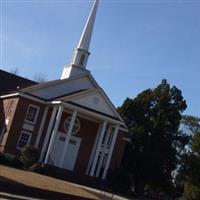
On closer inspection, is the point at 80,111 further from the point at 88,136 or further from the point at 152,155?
the point at 152,155

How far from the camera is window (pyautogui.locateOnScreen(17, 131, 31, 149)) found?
46.7 meters

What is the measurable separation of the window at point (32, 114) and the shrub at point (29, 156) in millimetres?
4906

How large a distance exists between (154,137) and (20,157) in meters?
18.4

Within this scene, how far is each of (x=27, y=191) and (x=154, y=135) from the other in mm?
34878

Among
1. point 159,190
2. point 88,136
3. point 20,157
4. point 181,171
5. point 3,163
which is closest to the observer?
point 3,163

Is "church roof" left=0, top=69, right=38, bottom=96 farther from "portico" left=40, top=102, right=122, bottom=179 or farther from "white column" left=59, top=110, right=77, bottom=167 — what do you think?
"white column" left=59, top=110, right=77, bottom=167

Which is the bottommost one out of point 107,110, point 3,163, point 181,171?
point 3,163

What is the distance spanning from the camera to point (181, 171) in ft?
175

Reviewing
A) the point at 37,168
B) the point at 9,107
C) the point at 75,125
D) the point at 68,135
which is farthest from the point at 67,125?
the point at 37,168

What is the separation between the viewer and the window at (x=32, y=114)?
1855 inches

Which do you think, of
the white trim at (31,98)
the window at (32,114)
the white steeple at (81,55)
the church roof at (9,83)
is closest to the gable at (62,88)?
the white trim at (31,98)

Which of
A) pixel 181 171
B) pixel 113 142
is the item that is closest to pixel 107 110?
pixel 113 142

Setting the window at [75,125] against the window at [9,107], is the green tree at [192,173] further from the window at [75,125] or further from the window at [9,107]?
the window at [9,107]

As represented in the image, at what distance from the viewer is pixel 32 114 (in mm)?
47438
